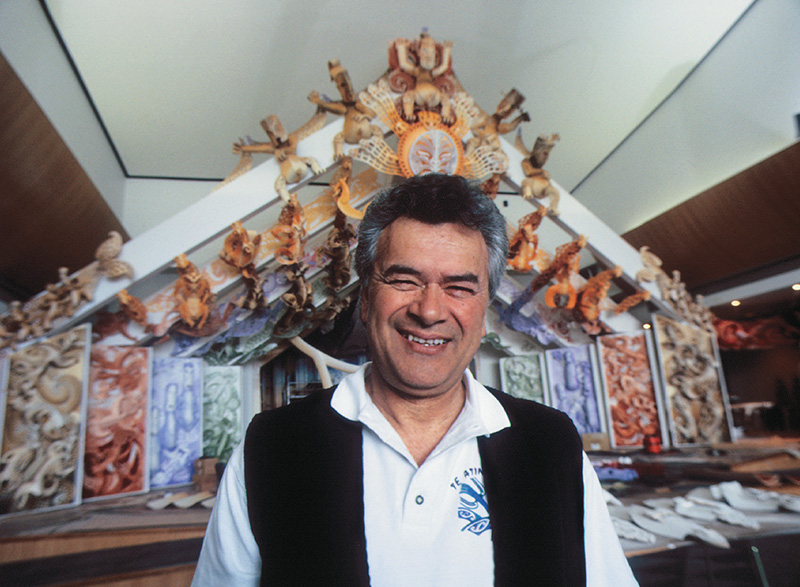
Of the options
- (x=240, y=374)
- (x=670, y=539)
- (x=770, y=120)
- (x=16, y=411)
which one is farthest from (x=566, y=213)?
(x=16, y=411)

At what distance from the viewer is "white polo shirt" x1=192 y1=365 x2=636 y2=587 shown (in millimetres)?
1174

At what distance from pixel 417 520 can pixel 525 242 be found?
4505 millimetres

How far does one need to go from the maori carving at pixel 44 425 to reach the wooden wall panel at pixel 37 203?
0.73 m

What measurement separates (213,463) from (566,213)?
4.84 metres

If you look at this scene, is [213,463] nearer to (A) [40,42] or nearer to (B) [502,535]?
(A) [40,42]

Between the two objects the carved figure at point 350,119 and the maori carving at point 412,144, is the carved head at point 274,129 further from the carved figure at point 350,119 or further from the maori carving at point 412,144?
the maori carving at point 412,144

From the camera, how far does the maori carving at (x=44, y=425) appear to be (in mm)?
3738

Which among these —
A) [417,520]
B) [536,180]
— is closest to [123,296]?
[417,520]

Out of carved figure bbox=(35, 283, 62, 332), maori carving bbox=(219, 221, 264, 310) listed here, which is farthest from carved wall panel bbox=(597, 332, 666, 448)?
carved figure bbox=(35, 283, 62, 332)

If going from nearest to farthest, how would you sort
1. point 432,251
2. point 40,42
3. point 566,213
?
point 432,251 < point 40,42 < point 566,213

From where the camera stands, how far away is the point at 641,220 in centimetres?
662

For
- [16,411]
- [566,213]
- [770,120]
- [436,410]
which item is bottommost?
[436,410]

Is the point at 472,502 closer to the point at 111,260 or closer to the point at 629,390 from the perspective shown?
the point at 111,260

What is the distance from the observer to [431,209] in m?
1.42
